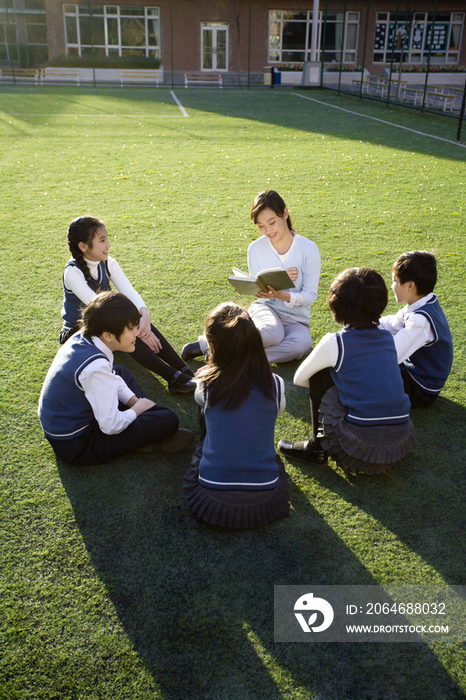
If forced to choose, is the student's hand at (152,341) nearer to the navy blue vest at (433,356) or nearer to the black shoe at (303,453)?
the black shoe at (303,453)

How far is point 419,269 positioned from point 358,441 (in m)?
1.14

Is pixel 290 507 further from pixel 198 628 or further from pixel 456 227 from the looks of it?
pixel 456 227

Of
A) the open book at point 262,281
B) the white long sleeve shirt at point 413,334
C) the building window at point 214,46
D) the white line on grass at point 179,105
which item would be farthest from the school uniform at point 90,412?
the building window at point 214,46

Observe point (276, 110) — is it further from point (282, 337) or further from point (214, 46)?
point (214, 46)

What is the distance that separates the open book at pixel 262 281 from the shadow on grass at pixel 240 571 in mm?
1201

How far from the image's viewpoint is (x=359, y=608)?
2.33 m

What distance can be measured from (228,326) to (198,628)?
127cm

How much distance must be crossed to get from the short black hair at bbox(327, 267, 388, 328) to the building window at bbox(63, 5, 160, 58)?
35.6 m

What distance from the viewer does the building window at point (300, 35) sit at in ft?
109

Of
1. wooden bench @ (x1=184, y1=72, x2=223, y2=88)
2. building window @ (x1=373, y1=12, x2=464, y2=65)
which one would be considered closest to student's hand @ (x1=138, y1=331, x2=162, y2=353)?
wooden bench @ (x1=184, y1=72, x2=223, y2=88)

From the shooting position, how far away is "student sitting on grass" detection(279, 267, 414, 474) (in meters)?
2.83

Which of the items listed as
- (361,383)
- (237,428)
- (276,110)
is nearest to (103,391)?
(237,428)

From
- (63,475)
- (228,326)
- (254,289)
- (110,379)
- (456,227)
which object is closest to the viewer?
(228,326)

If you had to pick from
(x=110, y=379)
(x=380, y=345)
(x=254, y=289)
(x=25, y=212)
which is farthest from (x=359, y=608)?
(x=25, y=212)
